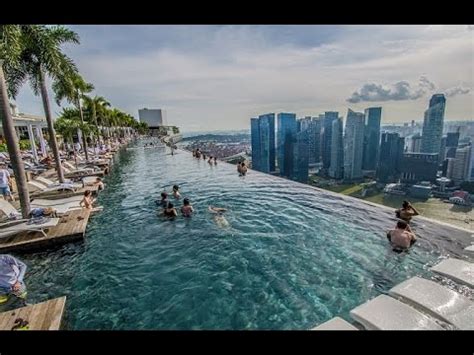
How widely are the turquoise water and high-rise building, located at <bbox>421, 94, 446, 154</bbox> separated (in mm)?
8011

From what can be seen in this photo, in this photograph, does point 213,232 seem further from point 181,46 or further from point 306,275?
point 181,46

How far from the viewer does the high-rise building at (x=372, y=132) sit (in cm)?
2469

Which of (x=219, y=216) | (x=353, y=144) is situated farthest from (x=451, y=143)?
(x=219, y=216)

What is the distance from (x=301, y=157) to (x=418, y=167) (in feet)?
39.4

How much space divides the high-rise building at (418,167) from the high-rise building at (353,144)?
14.3 feet

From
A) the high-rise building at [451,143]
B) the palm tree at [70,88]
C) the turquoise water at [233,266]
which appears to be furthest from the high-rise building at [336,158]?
the palm tree at [70,88]

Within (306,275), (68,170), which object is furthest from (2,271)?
(68,170)

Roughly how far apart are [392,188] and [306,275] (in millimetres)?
26872

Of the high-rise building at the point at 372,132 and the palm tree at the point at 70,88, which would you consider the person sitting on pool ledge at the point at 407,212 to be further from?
the high-rise building at the point at 372,132

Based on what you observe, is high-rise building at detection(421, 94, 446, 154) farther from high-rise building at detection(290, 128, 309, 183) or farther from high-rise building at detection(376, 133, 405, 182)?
high-rise building at detection(290, 128, 309, 183)
